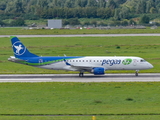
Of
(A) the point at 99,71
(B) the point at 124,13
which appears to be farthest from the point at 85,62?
(B) the point at 124,13

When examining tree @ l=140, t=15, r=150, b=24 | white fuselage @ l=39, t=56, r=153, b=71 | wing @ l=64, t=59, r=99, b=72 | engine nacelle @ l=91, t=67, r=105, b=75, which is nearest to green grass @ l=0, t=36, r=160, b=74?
white fuselage @ l=39, t=56, r=153, b=71

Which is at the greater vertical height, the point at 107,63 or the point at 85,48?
the point at 107,63

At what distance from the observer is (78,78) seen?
2162 inches

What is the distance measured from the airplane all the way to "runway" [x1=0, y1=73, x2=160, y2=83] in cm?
104

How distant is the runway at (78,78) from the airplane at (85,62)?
3.41 feet

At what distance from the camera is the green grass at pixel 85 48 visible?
6950 centimetres

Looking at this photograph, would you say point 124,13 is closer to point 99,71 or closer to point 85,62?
point 85,62
